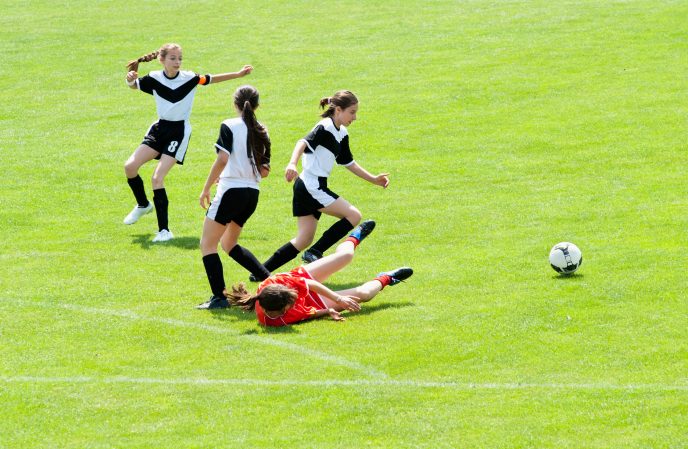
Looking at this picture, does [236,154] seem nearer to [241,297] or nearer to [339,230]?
[241,297]

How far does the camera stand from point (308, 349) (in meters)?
11.2

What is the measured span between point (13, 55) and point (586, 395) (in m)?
26.0

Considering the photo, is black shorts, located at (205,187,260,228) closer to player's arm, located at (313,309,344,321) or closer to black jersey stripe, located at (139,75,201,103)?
player's arm, located at (313,309,344,321)

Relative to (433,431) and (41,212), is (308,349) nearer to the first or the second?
(433,431)

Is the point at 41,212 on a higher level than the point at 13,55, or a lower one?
lower

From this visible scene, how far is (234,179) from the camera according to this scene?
12.7m

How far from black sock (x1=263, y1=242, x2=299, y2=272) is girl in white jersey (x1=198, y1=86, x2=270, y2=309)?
911 millimetres

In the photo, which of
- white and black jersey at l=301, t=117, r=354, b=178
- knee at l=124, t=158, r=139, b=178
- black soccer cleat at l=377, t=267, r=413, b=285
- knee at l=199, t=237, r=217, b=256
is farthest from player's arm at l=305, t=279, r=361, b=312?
knee at l=124, t=158, r=139, b=178

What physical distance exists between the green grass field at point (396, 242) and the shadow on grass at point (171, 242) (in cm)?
8

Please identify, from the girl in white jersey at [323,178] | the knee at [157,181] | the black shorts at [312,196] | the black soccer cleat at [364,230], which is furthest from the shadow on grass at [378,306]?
the knee at [157,181]

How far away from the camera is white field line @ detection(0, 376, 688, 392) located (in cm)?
979

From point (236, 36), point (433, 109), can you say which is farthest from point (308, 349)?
point (236, 36)

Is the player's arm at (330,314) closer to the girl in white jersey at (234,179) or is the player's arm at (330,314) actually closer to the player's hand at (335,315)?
the player's hand at (335,315)

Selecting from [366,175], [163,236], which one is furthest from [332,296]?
[163,236]
